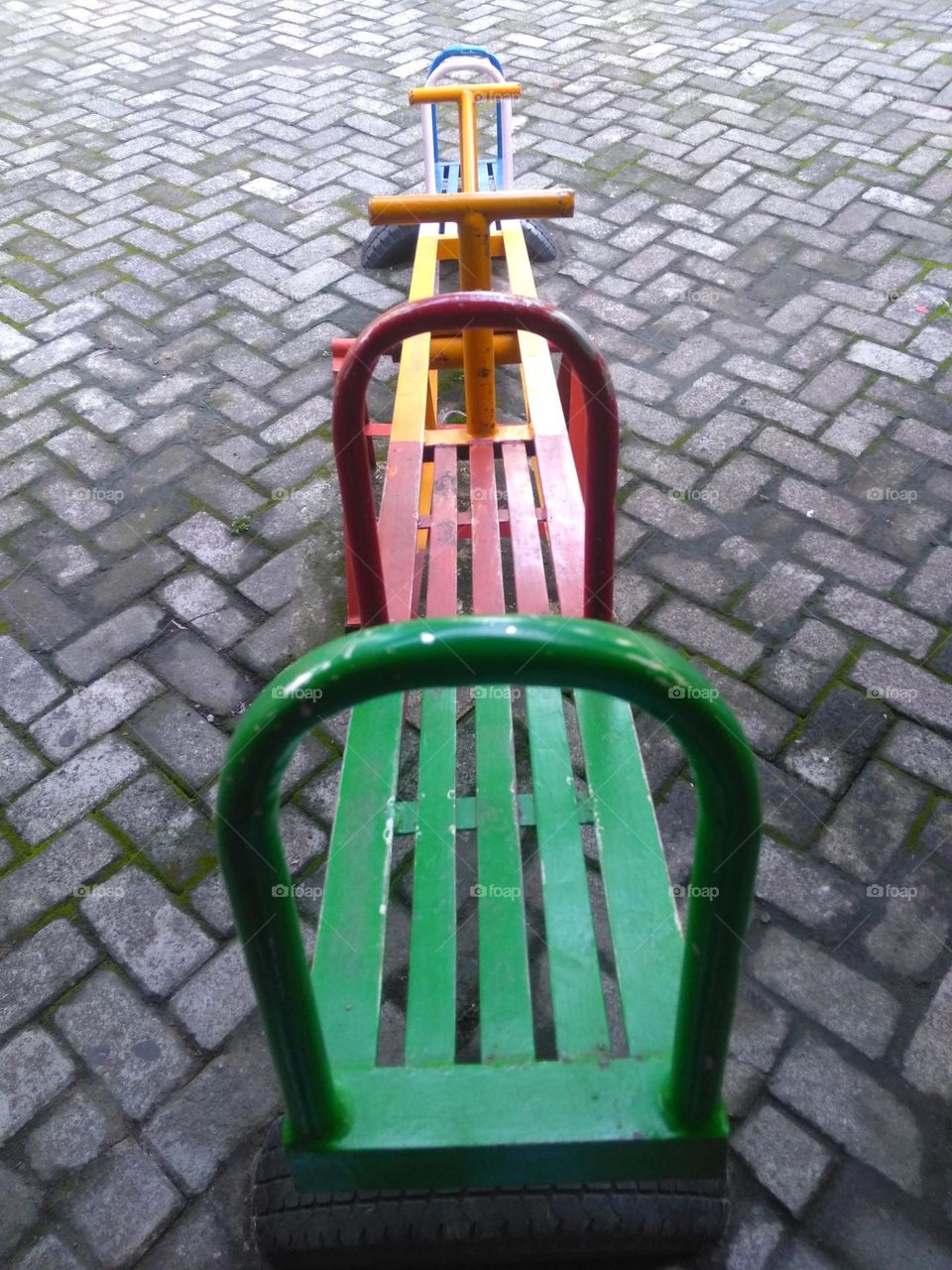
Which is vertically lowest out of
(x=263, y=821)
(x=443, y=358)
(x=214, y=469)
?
(x=214, y=469)

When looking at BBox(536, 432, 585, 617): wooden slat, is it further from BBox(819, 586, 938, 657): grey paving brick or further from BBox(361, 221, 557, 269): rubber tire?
BBox(361, 221, 557, 269): rubber tire

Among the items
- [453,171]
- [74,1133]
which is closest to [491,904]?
[74,1133]

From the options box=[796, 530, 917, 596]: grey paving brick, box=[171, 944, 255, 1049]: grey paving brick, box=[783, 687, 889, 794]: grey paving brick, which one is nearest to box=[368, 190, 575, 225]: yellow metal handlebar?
box=[796, 530, 917, 596]: grey paving brick

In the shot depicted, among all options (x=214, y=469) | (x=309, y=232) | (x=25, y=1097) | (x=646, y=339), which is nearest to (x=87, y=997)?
(x=25, y=1097)

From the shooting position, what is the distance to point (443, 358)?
10.9 feet

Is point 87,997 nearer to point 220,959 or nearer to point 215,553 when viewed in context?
point 220,959

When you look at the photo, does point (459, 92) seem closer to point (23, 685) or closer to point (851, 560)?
point (851, 560)

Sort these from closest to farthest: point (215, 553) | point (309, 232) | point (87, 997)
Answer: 1. point (87, 997)
2. point (215, 553)
3. point (309, 232)

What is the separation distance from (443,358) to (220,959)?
2.04m

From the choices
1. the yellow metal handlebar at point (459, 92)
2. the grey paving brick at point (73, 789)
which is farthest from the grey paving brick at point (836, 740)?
the yellow metal handlebar at point (459, 92)

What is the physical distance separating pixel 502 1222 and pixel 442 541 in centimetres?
160

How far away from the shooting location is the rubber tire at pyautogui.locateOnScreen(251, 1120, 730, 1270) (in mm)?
1692

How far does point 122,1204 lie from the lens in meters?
1.92

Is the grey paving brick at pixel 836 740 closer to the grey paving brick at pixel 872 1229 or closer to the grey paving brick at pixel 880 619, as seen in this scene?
the grey paving brick at pixel 880 619
